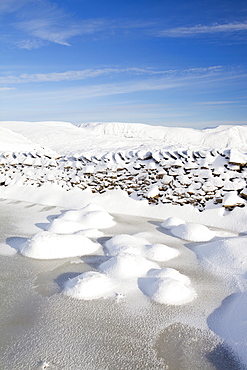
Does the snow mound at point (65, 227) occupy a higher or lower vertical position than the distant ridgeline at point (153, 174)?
lower

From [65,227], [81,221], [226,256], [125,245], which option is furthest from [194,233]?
[65,227]

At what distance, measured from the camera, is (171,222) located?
22.0 ft

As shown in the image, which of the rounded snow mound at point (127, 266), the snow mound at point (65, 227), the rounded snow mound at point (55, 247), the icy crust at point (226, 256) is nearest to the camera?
the rounded snow mound at point (127, 266)

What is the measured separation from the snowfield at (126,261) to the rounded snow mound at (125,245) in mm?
31

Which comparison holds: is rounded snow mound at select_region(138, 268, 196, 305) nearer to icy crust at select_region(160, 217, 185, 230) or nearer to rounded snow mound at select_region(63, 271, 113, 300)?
rounded snow mound at select_region(63, 271, 113, 300)

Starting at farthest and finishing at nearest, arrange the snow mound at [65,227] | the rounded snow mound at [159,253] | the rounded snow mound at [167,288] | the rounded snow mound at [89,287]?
the snow mound at [65,227]
the rounded snow mound at [159,253]
the rounded snow mound at [89,287]
the rounded snow mound at [167,288]

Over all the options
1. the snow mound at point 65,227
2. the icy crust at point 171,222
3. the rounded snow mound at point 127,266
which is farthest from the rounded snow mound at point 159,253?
the snow mound at point 65,227

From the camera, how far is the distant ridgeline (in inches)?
291

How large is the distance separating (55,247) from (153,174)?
429cm

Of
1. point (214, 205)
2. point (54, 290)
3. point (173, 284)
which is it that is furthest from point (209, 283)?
point (214, 205)

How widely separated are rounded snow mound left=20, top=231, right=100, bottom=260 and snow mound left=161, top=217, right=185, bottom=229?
2021 millimetres

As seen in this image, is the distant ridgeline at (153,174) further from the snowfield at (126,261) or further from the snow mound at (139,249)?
the snow mound at (139,249)

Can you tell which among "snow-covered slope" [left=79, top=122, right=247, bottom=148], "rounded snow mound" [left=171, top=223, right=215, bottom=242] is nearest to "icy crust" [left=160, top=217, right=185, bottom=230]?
"rounded snow mound" [left=171, top=223, right=215, bottom=242]

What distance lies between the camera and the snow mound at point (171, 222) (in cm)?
664
